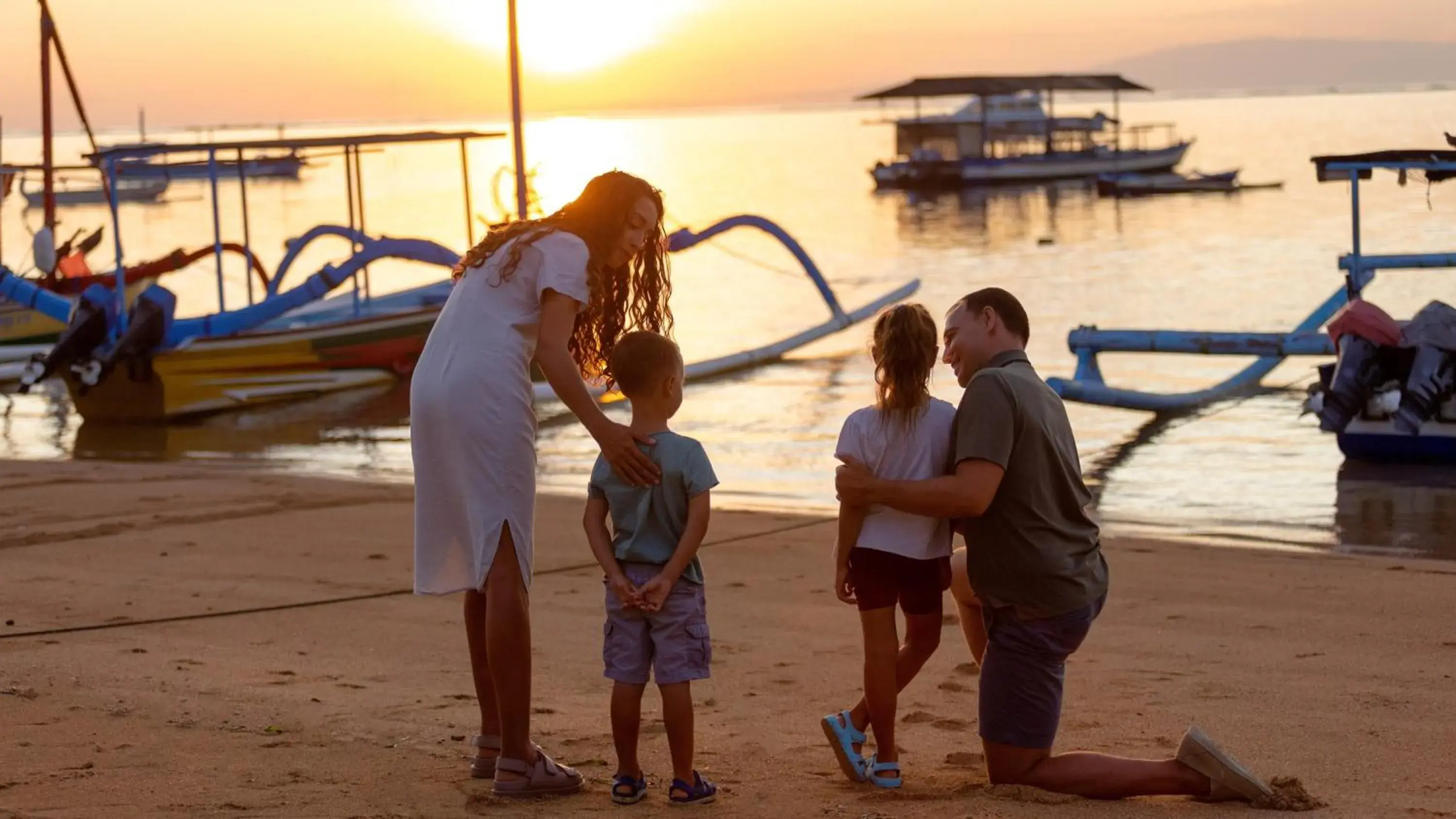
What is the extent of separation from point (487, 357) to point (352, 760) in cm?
125

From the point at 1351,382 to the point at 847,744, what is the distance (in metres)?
8.67

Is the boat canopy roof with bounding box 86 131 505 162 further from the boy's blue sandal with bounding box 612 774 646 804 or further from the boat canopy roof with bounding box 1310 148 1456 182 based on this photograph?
the boy's blue sandal with bounding box 612 774 646 804

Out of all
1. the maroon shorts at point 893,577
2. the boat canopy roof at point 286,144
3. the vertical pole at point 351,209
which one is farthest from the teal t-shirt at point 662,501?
→ the vertical pole at point 351,209

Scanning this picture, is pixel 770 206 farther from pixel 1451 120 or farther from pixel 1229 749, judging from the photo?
pixel 1451 120

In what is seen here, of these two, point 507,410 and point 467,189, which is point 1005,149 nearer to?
point 467,189

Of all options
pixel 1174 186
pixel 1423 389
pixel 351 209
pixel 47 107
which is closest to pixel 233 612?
pixel 1423 389

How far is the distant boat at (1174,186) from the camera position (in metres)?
66.8

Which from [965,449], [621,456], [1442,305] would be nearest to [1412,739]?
[965,449]

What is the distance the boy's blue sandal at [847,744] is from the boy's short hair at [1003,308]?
3.65 ft

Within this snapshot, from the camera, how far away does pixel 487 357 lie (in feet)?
14.3

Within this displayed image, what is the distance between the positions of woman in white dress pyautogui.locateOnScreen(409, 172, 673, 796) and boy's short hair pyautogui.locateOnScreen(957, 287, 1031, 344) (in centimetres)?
87

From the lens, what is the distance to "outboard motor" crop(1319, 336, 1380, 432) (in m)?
12.2

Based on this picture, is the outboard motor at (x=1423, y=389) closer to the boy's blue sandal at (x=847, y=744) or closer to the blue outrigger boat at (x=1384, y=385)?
the blue outrigger boat at (x=1384, y=385)

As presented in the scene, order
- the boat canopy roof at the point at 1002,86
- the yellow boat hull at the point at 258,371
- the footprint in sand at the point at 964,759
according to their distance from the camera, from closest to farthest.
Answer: the footprint in sand at the point at 964,759
the yellow boat hull at the point at 258,371
the boat canopy roof at the point at 1002,86
